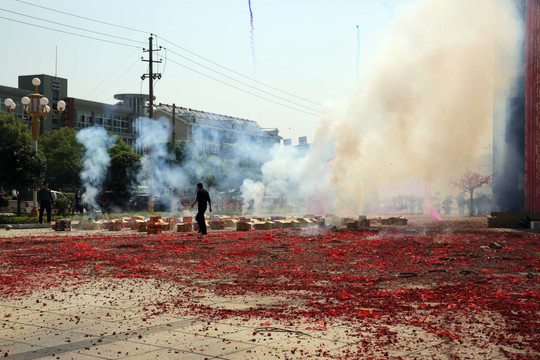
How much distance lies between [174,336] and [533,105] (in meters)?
25.9

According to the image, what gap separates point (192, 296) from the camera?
30.4 feet

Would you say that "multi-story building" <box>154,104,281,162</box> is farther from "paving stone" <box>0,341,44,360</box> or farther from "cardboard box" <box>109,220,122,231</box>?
"paving stone" <box>0,341,44,360</box>

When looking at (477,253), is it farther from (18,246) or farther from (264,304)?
(18,246)

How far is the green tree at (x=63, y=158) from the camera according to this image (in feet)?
185

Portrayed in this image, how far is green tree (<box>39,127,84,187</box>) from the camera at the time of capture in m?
56.4

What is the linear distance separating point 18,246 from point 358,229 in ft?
45.5

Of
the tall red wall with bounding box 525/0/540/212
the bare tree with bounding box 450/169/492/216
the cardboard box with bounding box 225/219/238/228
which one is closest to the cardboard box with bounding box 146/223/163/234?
the cardboard box with bounding box 225/219/238/228

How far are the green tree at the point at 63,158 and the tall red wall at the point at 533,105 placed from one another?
40.3 m

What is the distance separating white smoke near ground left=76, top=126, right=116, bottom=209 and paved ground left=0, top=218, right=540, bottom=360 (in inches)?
1463

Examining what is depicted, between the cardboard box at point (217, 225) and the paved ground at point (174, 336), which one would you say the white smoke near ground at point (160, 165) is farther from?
the paved ground at point (174, 336)

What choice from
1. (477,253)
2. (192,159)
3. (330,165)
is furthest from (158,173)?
(477,253)

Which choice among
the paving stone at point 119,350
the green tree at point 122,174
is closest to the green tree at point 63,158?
the green tree at point 122,174

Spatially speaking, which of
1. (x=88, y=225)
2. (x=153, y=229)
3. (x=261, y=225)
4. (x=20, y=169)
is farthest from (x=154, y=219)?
(x=20, y=169)

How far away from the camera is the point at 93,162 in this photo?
2124 inches
